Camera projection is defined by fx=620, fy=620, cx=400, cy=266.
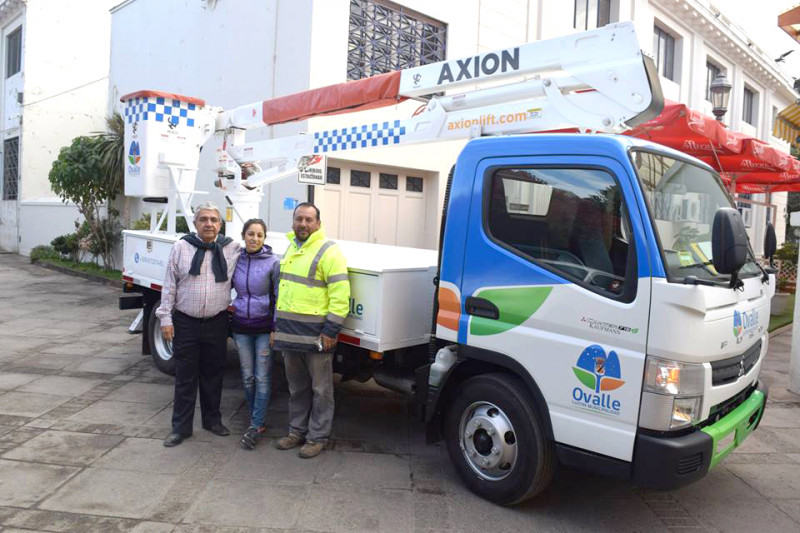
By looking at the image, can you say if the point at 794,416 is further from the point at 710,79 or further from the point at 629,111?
the point at 710,79

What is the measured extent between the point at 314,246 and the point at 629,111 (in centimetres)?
223

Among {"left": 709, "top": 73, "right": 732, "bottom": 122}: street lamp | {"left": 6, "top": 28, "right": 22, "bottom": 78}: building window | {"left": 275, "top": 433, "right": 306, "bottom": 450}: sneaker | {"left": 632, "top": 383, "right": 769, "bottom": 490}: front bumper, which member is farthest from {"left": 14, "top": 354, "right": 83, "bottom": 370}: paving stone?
{"left": 6, "top": 28, "right": 22, "bottom": 78}: building window

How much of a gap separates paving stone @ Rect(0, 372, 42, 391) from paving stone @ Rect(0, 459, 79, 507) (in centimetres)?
199

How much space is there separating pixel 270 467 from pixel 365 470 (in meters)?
0.65

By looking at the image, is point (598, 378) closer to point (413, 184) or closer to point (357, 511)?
point (357, 511)

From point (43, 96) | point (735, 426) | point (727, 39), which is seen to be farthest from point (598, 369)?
point (43, 96)

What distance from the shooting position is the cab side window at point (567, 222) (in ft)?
10.8

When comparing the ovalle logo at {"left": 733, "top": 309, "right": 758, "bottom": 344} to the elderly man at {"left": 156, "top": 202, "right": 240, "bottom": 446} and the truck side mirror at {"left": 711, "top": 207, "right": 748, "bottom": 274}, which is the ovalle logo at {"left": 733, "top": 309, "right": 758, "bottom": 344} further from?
the elderly man at {"left": 156, "top": 202, "right": 240, "bottom": 446}

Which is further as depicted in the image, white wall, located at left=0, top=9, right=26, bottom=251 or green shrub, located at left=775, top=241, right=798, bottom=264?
white wall, located at left=0, top=9, right=26, bottom=251

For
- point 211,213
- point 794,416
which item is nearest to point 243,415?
point 211,213

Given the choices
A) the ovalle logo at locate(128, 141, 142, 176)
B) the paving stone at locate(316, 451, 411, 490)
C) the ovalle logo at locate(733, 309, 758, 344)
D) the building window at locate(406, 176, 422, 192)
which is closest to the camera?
the ovalle logo at locate(733, 309, 758, 344)

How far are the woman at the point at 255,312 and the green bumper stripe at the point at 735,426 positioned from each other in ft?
9.82

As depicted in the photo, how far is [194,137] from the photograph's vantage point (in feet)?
23.9

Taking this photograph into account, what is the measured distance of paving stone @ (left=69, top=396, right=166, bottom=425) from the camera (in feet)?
16.6
